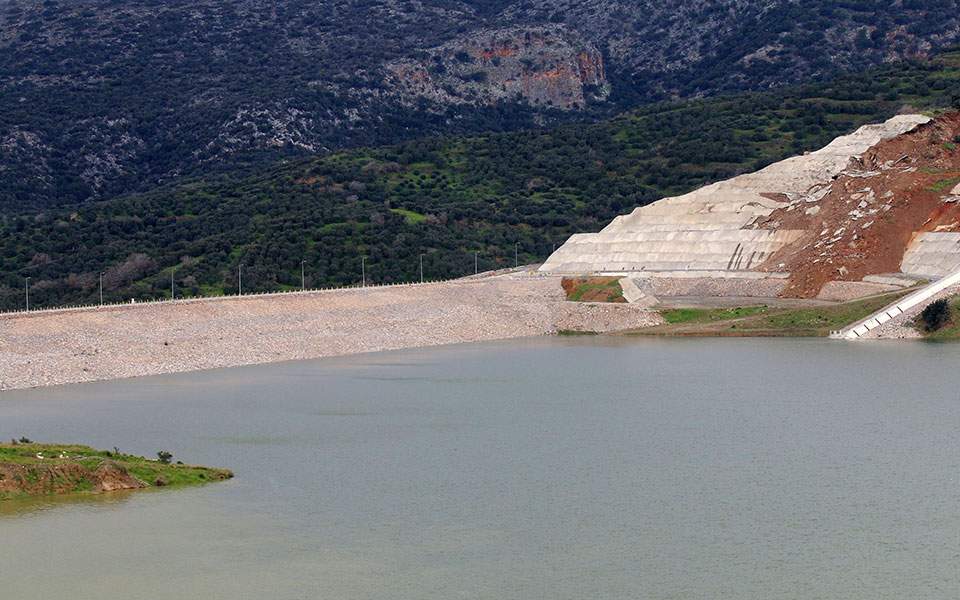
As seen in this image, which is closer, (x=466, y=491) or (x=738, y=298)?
(x=466, y=491)

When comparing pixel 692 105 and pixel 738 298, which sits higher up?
pixel 692 105

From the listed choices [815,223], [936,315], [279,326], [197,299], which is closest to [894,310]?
→ [936,315]

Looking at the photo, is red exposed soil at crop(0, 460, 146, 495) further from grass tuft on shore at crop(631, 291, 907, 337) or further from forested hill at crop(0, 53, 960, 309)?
forested hill at crop(0, 53, 960, 309)

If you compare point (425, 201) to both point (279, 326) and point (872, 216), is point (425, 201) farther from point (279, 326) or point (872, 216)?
point (279, 326)

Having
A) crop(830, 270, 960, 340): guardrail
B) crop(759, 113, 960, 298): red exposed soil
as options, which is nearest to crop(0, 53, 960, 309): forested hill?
crop(759, 113, 960, 298): red exposed soil

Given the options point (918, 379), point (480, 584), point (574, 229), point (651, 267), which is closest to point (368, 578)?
point (480, 584)

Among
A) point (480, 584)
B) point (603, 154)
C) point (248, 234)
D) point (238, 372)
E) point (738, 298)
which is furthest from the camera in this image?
point (603, 154)

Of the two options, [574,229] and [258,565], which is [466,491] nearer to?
[258,565]
